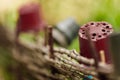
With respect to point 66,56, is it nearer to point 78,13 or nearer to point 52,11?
point 78,13

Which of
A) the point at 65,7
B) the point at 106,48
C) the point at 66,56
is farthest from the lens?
the point at 65,7

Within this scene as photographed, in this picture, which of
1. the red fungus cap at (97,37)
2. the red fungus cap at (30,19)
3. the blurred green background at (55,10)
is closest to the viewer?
the red fungus cap at (97,37)

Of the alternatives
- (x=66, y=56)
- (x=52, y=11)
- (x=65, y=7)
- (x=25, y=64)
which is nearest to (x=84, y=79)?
(x=66, y=56)

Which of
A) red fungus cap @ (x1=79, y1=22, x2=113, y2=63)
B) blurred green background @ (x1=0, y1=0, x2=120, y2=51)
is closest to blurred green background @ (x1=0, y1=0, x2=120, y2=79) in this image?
→ blurred green background @ (x1=0, y1=0, x2=120, y2=51)

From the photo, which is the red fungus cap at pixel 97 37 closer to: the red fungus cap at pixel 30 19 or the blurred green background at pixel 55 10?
the blurred green background at pixel 55 10

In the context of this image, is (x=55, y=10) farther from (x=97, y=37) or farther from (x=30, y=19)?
(x=97, y=37)

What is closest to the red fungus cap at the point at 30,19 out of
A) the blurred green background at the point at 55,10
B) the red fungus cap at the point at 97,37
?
the blurred green background at the point at 55,10

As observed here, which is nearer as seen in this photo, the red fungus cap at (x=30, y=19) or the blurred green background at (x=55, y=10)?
the blurred green background at (x=55, y=10)
